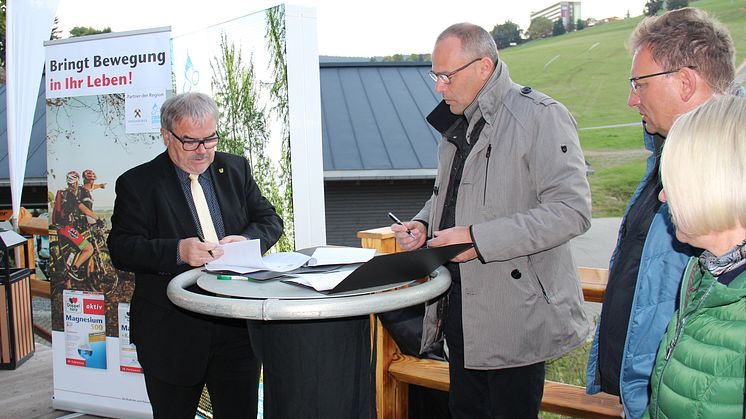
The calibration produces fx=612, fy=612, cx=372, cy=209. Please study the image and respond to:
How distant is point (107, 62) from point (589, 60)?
10.8 m

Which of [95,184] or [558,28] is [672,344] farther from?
[558,28]

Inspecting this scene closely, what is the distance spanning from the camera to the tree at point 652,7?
346 inches

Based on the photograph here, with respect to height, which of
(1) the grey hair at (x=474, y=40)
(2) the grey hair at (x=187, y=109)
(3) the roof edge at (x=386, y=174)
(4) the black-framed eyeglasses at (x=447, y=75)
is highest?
(1) the grey hair at (x=474, y=40)

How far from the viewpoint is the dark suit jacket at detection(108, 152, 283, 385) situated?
7.48ft

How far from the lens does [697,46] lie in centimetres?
170

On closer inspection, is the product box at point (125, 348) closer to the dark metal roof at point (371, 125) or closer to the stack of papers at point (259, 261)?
the stack of papers at point (259, 261)

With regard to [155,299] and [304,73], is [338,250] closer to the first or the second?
[155,299]

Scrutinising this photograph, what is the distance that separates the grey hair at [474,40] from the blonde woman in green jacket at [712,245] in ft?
3.34

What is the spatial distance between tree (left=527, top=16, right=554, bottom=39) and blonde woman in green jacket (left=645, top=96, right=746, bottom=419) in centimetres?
1133

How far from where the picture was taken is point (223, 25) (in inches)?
121

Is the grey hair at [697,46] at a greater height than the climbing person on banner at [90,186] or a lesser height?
greater

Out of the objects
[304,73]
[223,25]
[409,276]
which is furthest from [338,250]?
[223,25]

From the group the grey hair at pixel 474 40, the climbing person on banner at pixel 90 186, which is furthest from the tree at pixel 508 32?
the grey hair at pixel 474 40

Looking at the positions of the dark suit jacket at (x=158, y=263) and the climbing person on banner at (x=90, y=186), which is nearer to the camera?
the dark suit jacket at (x=158, y=263)
